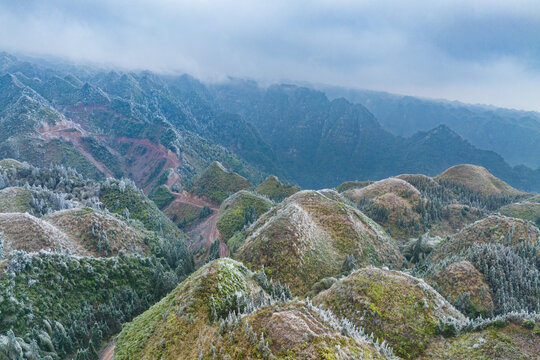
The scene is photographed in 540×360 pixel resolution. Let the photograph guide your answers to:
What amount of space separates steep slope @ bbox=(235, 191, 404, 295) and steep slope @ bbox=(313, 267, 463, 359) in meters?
11.1

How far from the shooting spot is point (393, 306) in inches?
1075

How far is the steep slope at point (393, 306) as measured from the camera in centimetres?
2436

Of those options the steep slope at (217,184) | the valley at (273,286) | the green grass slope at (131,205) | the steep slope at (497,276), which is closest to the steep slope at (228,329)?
the valley at (273,286)

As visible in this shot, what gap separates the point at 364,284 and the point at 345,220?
26.6m

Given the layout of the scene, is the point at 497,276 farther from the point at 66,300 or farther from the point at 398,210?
the point at 66,300

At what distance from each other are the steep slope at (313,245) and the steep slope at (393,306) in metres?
11.1

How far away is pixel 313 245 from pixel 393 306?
20818 mm

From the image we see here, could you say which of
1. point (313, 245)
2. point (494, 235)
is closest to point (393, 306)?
point (313, 245)

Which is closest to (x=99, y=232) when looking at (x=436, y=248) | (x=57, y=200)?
(x=57, y=200)

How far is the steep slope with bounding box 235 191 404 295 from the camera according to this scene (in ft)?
140

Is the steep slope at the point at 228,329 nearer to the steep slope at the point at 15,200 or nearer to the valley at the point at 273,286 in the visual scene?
the valley at the point at 273,286

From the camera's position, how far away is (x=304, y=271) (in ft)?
141

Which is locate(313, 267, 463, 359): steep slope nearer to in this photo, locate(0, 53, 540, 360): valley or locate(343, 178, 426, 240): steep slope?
locate(0, 53, 540, 360): valley

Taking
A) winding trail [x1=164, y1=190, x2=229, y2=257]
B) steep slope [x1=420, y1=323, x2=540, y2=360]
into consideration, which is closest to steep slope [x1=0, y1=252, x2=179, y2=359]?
winding trail [x1=164, y1=190, x2=229, y2=257]
